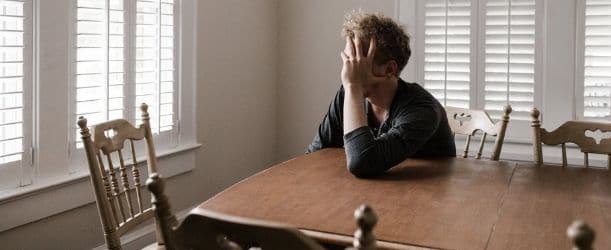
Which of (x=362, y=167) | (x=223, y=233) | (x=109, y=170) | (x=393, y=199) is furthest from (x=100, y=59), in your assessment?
(x=223, y=233)

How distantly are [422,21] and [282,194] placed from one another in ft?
6.64

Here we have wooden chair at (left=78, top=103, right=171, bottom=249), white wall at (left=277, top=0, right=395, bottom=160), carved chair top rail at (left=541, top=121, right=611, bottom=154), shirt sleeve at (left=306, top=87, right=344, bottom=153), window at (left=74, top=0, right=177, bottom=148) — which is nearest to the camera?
wooden chair at (left=78, top=103, right=171, bottom=249)

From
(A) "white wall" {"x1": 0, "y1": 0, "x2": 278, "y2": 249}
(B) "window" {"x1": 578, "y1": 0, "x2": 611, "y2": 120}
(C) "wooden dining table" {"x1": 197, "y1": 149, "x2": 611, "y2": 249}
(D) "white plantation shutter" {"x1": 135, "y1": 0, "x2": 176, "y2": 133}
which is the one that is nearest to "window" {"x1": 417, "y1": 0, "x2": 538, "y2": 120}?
(B) "window" {"x1": 578, "y1": 0, "x2": 611, "y2": 120}

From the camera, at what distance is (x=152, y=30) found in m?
2.98

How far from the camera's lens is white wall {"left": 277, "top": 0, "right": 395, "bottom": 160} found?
12.6 ft

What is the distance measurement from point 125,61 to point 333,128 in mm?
917

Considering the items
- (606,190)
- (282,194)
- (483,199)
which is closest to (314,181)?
(282,194)

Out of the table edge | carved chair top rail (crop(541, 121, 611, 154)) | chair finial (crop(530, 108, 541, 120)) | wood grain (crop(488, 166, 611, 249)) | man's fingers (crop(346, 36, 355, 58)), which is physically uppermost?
man's fingers (crop(346, 36, 355, 58))

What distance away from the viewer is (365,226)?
36.3 inches

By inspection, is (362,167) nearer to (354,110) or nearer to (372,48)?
(354,110)

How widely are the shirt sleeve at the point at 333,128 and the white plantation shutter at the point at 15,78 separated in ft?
3.36

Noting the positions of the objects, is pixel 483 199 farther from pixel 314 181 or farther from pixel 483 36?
pixel 483 36

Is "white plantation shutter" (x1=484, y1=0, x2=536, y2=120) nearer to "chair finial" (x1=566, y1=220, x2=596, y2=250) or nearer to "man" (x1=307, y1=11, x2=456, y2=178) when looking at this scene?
"man" (x1=307, y1=11, x2=456, y2=178)

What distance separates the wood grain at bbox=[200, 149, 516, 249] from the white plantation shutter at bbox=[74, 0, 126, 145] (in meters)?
0.90
